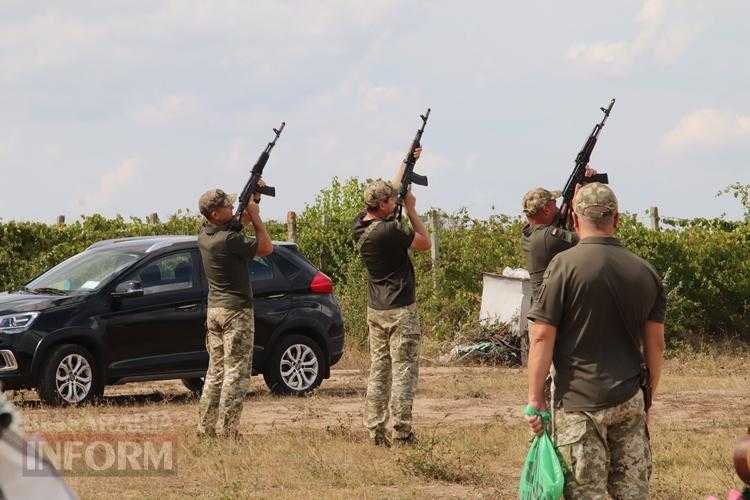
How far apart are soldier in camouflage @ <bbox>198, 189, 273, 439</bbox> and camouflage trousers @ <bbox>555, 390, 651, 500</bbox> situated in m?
4.97

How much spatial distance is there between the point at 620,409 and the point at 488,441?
16.8 feet

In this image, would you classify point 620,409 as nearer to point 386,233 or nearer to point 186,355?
point 386,233

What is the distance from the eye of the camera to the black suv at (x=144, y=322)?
13.3 meters

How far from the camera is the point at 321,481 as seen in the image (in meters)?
9.47

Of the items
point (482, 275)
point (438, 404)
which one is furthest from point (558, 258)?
point (482, 275)

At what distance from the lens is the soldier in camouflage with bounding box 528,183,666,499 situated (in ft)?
20.0

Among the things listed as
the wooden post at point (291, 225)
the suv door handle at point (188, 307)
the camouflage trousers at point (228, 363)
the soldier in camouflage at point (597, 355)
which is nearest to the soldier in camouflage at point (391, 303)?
the camouflage trousers at point (228, 363)

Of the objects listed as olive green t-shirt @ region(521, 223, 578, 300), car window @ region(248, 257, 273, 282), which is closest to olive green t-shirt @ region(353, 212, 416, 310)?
olive green t-shirt @ region(521, 223, 578, 300)

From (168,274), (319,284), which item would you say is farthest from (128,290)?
(319,284)

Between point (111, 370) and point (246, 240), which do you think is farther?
point (111, 370)

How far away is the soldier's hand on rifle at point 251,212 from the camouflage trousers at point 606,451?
531 cm

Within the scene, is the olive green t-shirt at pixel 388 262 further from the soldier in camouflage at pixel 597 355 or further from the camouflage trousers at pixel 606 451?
the camouflage trousers at pixel 606 451

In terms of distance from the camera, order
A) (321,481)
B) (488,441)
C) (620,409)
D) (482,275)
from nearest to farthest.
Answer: (620,409) < (321,481) < (488,441) < (482,275)

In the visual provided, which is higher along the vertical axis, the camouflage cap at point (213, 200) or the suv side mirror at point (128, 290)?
the camouflage cap at point (213, 200)
